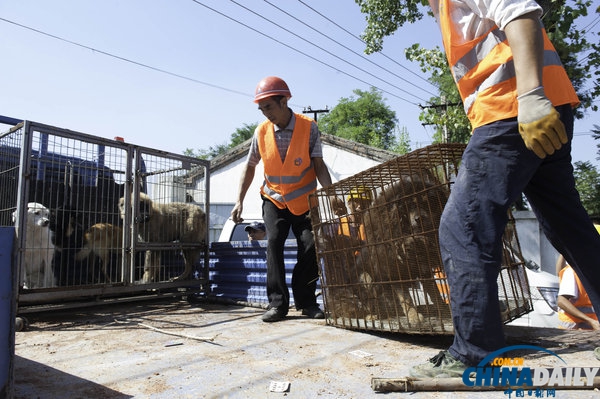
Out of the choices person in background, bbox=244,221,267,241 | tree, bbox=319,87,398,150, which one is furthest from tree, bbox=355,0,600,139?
tree, bbox=319,87,398,150

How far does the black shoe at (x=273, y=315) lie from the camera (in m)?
3.51

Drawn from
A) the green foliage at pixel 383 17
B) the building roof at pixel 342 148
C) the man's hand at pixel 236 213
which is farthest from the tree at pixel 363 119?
the man's hand at pixel 236 213

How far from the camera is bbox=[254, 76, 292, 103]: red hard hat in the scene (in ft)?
12.4

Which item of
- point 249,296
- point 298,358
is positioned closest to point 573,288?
point 298,358

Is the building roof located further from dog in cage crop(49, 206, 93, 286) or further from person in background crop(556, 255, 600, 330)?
dog in cage crop(49, 206, 93, 286)

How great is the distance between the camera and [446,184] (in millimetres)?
2279

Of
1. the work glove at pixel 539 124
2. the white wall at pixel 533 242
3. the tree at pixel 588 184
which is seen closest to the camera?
the work glove at pixel 539 124

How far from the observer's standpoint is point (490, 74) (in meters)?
1.87

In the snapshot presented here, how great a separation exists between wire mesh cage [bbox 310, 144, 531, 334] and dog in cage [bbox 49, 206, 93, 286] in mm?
2933

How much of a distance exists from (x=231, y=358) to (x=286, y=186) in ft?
6.02

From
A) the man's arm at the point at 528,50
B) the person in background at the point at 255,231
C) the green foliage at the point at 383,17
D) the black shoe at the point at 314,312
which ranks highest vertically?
the green foliage at the point at 383,17

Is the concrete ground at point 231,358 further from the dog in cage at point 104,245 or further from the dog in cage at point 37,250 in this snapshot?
the dog in cage at point 104,245

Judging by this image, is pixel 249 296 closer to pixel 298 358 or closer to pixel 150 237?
pixel 150 237

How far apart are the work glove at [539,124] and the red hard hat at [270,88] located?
2431mm
